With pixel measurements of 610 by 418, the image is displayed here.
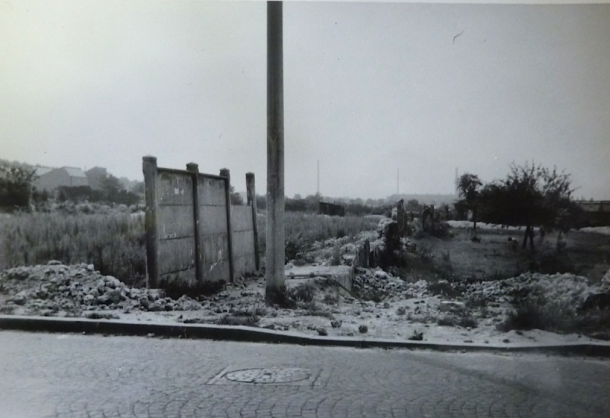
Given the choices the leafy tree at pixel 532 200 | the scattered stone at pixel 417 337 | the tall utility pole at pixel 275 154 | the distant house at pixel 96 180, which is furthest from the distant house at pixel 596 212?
the distant house at pixel 96 180

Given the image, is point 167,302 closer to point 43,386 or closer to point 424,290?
point 43,386

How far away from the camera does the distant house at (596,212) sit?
321 inches

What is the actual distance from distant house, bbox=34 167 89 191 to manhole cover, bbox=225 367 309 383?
27.7 ft

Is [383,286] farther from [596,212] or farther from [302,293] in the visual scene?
[596,212]

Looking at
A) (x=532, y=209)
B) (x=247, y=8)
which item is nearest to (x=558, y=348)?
(x=532, y=209)

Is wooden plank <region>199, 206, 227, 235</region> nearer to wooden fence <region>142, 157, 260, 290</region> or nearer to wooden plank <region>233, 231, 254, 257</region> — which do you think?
wooden fence <region>142, 157, 260, 290</region>

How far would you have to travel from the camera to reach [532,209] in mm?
9742

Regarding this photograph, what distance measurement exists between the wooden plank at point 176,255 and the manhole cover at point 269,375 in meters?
3.68

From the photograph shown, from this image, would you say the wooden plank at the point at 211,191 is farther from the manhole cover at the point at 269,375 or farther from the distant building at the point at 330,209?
the distant building at the point at 330,209

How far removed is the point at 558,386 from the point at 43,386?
483 cm

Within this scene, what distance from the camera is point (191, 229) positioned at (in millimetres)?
9789

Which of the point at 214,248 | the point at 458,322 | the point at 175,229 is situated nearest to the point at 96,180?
Answer: the point at 214,248

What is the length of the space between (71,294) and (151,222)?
5.47 ft

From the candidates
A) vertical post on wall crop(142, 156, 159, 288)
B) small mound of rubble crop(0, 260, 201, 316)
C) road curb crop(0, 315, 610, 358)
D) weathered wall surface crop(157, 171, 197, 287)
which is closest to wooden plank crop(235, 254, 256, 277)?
weathered wall surface crop(157, 171, 197, 287)
